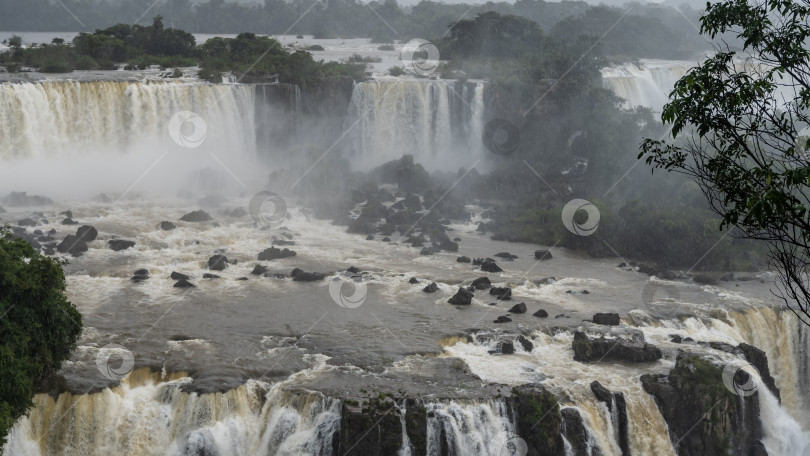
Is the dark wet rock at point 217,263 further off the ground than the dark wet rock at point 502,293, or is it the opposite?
the dark wet rock at point 502,293

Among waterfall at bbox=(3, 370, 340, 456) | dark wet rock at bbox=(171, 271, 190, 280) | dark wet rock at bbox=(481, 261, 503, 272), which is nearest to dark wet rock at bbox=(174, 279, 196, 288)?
dark wet rock at bbox=(171, 271, 190, 280)

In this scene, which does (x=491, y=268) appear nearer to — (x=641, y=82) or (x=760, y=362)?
(x=760, y=362)

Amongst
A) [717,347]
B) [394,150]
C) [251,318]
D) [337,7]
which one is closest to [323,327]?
[251,318]

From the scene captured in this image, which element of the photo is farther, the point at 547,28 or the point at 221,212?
the point at 547,28

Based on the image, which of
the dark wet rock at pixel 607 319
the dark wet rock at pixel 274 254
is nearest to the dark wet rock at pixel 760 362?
the dark wet rock at pixel 607 319

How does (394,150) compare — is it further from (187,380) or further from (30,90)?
(187,380)

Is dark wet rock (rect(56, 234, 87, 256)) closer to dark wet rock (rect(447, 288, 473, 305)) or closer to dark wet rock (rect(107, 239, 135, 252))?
dark wet rock (rect(107, 239, 135, 252))

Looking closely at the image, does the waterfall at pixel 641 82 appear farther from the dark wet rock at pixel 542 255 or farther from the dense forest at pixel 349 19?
the dark wet rock at pixel 542 255
